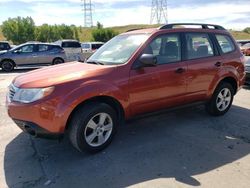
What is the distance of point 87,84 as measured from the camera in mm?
4121

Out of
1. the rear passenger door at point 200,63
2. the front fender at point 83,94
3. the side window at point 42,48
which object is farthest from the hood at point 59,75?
the side window at point 42,48

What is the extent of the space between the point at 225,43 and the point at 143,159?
334cm

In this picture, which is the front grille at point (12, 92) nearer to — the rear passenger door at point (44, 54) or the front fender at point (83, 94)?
the front fender at point (83, 94)

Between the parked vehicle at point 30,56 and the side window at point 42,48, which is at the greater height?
the side window at point 42,48

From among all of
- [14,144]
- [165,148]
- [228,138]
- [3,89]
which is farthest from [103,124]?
[3,89]

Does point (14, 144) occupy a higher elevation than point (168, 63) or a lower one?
lower

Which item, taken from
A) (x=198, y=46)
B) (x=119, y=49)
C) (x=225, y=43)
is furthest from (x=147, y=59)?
(x=225, y=43)

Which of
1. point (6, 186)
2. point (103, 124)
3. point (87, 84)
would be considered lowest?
point (6, 186)

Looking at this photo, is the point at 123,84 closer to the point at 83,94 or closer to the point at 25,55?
the point at 83,94

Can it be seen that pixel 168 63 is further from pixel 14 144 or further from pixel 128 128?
pixel 14 144

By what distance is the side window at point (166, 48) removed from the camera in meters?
4.91

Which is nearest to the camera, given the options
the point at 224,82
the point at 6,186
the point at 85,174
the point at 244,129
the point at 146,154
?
the point at 6,186

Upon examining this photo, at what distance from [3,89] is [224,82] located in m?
6.83

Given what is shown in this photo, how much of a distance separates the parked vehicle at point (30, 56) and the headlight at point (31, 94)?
483 inches
